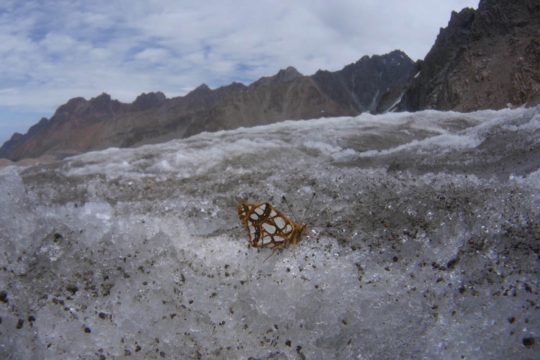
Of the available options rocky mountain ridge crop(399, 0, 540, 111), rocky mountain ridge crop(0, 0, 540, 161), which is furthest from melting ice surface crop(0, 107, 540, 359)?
rocky mountain ridge crop(399, 0, 540, 111)

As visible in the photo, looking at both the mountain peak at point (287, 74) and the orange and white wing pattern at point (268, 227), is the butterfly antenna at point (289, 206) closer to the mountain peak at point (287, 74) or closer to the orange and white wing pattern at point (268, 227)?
the orange and white wing pattern at point (268, 227)

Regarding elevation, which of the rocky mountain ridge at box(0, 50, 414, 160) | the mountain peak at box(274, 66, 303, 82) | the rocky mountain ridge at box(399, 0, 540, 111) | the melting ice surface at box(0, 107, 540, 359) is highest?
the mountain peak at box(274, 66, 303, 82)

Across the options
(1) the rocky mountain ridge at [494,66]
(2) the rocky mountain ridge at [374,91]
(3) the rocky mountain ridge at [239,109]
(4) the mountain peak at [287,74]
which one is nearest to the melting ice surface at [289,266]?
(2) the rocky mountain ridge at [374,91]

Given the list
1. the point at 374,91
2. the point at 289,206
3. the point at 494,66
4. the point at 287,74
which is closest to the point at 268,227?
the point at 289,206

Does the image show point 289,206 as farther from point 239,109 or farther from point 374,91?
point 374,91

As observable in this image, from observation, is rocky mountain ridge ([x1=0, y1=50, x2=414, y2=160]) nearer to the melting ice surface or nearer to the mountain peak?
the mountain peak
